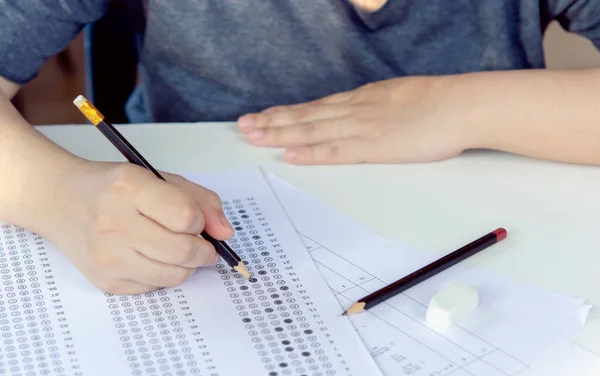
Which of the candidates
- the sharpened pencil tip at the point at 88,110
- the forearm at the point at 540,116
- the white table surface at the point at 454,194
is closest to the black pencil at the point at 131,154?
the sharpened pencil tip at the point at 88,110

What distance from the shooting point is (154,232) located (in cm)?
60

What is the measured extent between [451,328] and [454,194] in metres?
0.22

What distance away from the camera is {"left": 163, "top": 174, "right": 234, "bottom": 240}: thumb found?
0.62 metres

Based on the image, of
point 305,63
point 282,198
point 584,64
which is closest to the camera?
point 282,198

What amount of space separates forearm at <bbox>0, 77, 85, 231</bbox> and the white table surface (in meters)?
0.09

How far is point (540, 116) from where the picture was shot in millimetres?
826

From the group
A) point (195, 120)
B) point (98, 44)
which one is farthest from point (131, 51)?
point (195, 120)

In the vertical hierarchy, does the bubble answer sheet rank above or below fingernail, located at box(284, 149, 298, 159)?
above

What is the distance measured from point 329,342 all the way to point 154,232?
0.16 m

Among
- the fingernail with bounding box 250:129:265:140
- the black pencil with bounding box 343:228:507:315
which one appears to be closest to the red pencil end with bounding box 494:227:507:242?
the black pencil with bounding box 343:228:507:315

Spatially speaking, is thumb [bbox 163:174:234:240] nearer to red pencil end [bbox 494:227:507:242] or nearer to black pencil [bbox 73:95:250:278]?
black pencil [bbox 73:95:250:278]

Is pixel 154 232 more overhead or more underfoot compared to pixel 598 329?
more overhead

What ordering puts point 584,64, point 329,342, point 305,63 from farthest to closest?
point 584,64
point 305,63
point 329,342

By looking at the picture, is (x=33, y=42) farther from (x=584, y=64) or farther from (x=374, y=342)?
(x=584, y=64)
